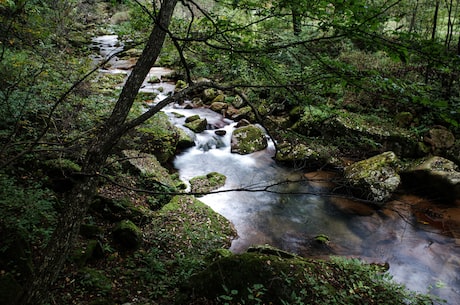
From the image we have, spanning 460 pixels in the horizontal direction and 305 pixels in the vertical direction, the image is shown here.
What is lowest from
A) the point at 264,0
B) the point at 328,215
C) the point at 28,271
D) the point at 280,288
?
the point at 328,215

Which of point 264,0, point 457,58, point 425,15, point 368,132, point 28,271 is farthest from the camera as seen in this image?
point 425,15

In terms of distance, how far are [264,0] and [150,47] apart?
6.23ft

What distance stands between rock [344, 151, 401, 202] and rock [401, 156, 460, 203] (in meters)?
0.61

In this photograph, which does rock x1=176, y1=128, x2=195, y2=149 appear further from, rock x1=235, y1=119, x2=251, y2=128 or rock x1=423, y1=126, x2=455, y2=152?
rock x1=423, y1=126, x2=455, y2=152

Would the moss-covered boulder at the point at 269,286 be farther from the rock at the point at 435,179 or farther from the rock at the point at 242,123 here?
the rock at the point at 242,123

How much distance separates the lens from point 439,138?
11.0 meters

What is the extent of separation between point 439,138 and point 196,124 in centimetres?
999

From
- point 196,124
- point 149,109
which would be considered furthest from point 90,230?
point 196,124

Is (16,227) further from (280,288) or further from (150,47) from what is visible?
(280,288)

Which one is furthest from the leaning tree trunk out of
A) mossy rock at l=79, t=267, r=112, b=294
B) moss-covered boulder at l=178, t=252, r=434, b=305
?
moss-covered boulder at l=178, t=252, r=434, b=305

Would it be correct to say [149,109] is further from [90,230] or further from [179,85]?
[179,85]

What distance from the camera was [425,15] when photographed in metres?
15.4

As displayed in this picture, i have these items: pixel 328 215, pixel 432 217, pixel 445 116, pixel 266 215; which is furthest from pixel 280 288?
pixel 432 217

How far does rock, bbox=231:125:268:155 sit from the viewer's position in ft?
41.4
